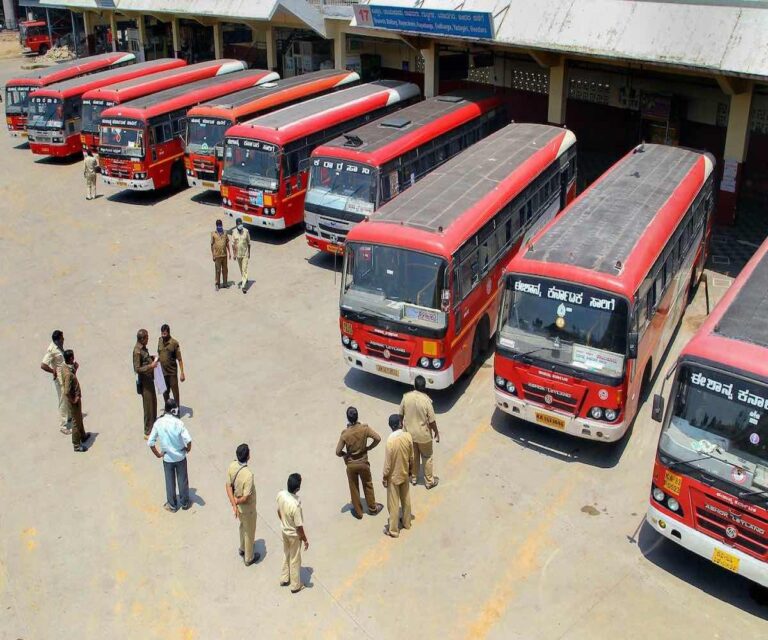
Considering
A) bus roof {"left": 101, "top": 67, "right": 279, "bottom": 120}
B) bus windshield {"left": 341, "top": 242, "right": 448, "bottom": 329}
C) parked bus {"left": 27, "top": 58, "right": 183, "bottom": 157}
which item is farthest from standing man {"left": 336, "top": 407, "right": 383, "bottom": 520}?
parked bus {"left": 27, "top": 58, "right": 183, "bottom": 157}

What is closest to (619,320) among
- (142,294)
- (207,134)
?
(142,294)

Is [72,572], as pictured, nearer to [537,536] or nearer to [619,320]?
[537,536]

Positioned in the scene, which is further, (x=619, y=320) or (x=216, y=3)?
(x=216, y=3)

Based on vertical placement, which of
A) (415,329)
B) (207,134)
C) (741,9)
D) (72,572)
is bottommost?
(72,572)

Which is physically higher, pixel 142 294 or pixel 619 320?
pixel 619 320

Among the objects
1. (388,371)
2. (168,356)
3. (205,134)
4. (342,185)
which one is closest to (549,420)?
(388,371)

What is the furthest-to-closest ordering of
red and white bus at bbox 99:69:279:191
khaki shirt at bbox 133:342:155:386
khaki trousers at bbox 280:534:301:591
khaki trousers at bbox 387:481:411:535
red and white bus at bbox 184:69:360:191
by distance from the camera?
red and white bus at bbox 99:69:279:191 < red and white bus at bbox 184:69:360:191 < khaki shirt at bbox 133:342:155:386 < khaki trousers at bbox 387:481:411:535 < khaki trousers at bbox 280:534:301:591

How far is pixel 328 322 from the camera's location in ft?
48.0

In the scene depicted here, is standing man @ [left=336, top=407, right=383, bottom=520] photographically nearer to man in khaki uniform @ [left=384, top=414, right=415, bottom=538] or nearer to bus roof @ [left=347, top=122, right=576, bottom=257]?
man in khaki uniform @ [left=384, top=414, right=415, bottom=538]

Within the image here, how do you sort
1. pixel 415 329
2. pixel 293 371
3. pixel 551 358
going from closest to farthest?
pixel 551 358 → pixel 415 329 → pixel 293 371

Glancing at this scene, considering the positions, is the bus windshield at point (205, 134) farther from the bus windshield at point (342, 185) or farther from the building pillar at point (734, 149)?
the building pillar at point (734, 149)

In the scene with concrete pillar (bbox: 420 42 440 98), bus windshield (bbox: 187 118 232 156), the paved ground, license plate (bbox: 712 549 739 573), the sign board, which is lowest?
the paved ground

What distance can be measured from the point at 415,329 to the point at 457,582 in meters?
3.76

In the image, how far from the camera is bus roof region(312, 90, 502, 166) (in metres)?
16.1
